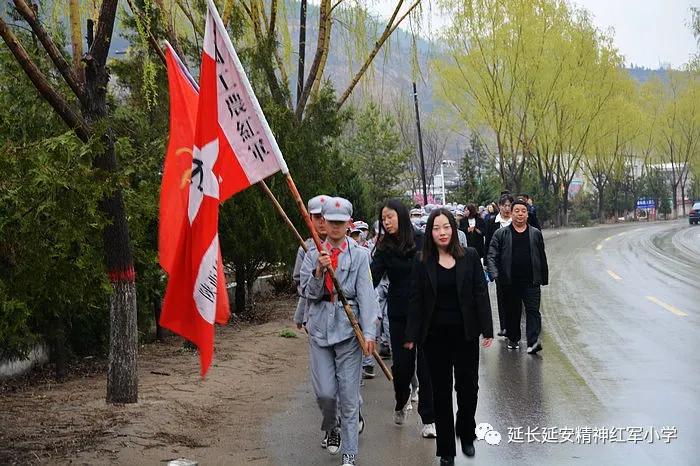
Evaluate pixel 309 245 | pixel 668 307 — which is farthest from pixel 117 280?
pixel 668 307

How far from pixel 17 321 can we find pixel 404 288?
10.4 feet

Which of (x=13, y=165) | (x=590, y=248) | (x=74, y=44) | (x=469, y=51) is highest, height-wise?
(x=469, y=51)

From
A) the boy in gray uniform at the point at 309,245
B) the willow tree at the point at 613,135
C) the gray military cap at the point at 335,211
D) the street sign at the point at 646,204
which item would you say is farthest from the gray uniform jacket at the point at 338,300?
the street sign at the point at 646,204

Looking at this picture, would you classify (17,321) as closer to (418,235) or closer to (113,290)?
(113,290)

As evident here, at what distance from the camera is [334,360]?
282 inches

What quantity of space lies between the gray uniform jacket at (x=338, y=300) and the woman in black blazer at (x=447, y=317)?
1.20 feet

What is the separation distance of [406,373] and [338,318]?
4.23 ft

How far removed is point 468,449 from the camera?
700 cm

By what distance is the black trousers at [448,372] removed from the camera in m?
6.78

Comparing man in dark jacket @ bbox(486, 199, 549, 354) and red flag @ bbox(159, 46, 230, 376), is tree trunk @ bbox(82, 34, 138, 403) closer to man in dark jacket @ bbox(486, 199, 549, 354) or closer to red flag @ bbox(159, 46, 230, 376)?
red flag @ bbox(159, 46, 230, 376)

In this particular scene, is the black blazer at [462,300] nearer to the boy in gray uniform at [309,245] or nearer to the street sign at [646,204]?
the boy in gray uniform at [309,245]

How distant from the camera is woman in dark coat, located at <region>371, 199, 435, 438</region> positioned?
8.11 meters

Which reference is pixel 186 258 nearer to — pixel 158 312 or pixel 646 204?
pixel 158 312

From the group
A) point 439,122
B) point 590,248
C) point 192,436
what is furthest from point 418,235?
point 439,122
